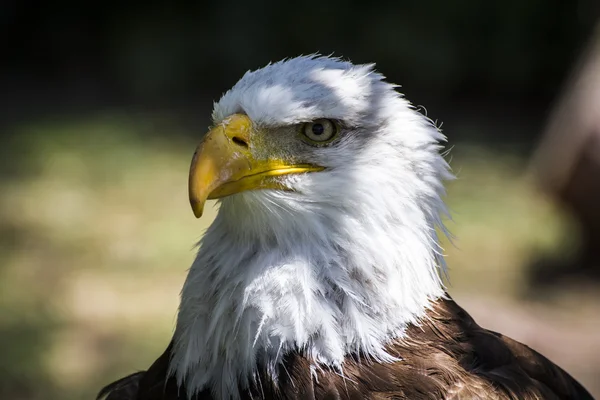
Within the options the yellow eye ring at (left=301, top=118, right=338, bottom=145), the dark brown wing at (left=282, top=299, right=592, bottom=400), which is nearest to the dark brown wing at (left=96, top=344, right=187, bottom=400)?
the dark brown wing at (left=282, top=299, right=592, bottom=400)

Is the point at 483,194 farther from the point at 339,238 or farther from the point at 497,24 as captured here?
the point at 339,238

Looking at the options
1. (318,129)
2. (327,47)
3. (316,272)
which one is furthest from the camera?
(327,47)

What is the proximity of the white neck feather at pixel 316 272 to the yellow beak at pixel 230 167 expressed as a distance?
0.05 metres

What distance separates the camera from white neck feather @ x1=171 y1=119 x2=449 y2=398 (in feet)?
7.99

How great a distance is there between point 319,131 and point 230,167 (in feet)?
1.01

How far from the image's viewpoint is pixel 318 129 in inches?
101

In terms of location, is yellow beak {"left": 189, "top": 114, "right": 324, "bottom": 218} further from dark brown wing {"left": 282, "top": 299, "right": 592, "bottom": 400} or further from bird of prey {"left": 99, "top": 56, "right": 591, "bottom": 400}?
dark brown wing {"left": 282, "top": 299, "right": 592, "bottom": 400}

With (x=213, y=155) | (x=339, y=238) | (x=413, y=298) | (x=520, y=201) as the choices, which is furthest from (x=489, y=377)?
(x=520, y=201)

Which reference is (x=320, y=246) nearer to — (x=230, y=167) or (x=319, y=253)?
(x=319, y=253)

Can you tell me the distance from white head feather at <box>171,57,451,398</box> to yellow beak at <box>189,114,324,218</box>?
39 mm

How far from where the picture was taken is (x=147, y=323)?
6.07 m

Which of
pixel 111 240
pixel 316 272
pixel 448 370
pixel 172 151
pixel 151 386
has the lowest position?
pixel 448 370

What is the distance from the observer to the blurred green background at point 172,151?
591cm

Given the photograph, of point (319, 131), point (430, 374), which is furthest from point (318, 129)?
point (430, 374)
